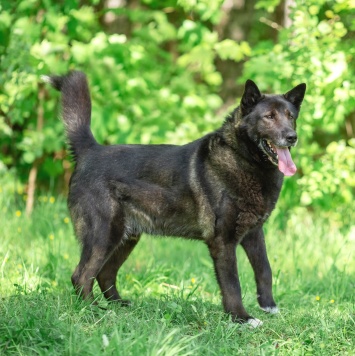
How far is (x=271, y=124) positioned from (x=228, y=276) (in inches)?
41.0

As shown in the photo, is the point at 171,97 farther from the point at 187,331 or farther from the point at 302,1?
the point at 187,331

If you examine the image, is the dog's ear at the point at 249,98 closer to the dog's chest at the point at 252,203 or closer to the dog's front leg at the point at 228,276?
the dog's chest at the point at 252,203

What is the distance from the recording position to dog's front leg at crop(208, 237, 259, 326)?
154 inches

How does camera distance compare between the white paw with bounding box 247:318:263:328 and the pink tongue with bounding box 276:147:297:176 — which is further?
the pink tongue with bounding box 276:147:297:176

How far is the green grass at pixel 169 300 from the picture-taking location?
3.13m

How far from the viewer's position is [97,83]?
727 cm

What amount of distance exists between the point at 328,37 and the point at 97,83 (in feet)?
8.86

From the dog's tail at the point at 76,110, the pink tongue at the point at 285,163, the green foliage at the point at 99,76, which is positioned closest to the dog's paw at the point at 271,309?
the pink tongue at the point at 285,163

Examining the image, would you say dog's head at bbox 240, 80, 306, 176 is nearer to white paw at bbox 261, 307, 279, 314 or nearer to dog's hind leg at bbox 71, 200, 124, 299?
white paw at bbox 261, 307, 279, 314

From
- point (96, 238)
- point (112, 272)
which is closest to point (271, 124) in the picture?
point (96, 238)

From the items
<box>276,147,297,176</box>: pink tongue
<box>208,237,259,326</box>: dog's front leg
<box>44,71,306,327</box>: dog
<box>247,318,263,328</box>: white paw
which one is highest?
<box>276,147,297,176</box>: pink tongue

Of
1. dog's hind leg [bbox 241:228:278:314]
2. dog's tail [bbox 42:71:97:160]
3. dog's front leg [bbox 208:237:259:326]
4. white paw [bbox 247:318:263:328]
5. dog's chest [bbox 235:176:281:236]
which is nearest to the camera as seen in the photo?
white paw [bbox 247:318:263:328]

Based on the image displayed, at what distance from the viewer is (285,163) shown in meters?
3.98

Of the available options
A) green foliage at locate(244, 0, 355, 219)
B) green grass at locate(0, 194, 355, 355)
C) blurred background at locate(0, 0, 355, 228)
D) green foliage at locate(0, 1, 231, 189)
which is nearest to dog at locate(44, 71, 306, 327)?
green grass at locate(0, 194, 355, 355)
